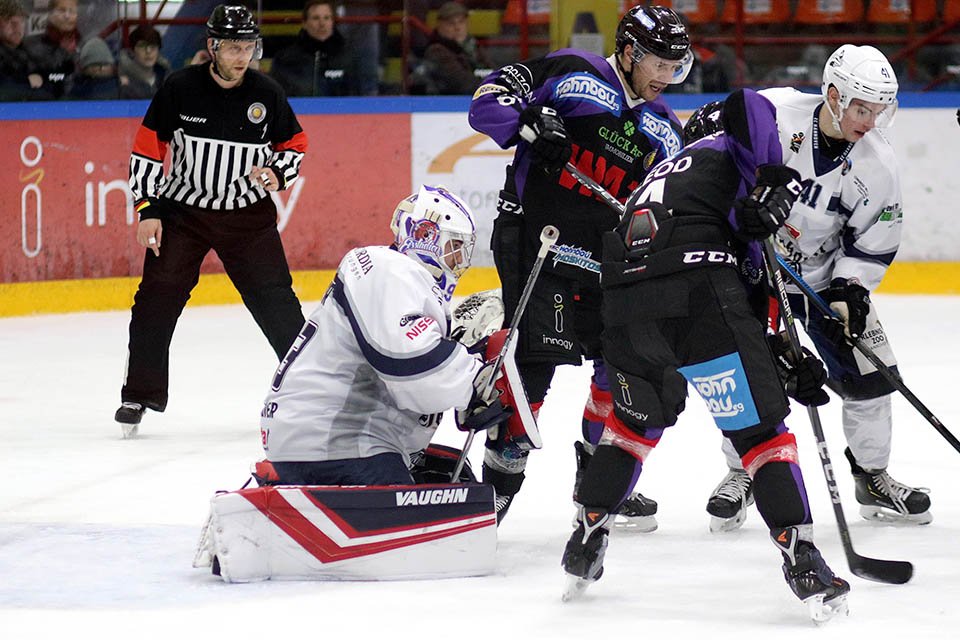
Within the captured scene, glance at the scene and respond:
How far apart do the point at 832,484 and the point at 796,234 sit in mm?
852

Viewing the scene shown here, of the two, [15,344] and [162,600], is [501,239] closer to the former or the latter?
[162,600]

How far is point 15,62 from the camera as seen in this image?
736cm

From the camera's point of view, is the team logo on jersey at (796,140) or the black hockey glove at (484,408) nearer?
the black hockey glove at (484,408)

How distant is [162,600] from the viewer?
280 cm

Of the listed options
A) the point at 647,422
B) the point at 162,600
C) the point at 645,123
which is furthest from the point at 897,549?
the point at 162,600

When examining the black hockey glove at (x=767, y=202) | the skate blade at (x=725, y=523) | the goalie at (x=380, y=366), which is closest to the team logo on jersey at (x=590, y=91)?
the goalie at (x=380, y=366)

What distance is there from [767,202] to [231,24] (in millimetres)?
2562

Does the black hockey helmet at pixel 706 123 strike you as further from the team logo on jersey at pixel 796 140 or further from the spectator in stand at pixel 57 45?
the spectator in stand at pixel 57 45

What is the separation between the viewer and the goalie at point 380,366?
2818 mm

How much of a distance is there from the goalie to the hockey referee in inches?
71.9

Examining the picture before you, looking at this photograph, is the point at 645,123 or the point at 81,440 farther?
the point at 81,440

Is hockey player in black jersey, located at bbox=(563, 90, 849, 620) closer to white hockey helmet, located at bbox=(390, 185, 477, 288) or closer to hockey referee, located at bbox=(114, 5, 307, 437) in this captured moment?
white hockey helmet, located at bbox=(390, 185, 477, 288)

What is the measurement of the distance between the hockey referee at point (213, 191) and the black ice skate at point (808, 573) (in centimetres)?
249

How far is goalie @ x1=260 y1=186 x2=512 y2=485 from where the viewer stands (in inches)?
111
